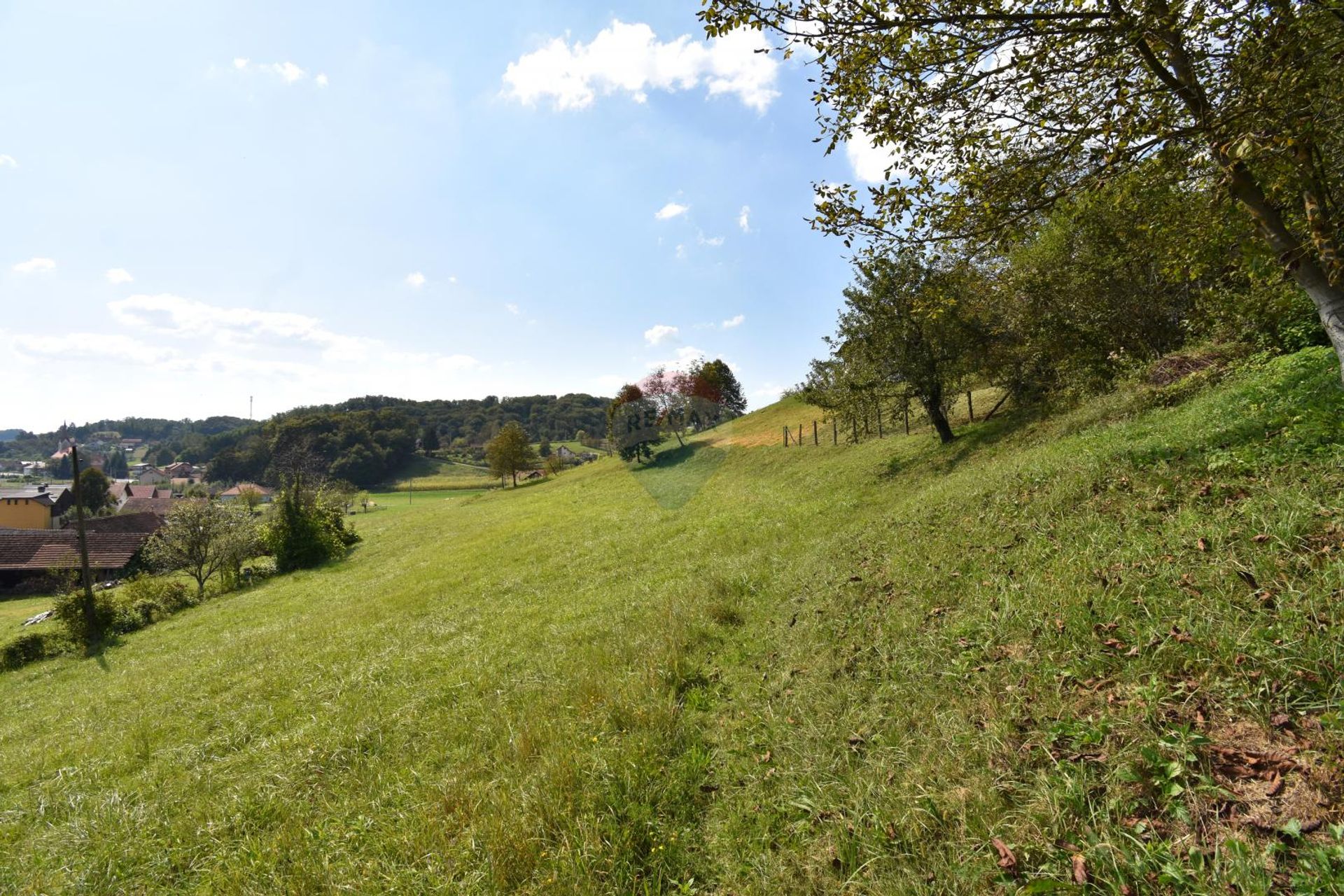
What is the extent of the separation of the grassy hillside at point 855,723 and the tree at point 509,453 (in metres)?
59.0

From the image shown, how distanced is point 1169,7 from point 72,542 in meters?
75.4

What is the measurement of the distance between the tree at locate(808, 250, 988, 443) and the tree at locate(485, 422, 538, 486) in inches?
2267

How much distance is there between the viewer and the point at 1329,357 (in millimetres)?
9148

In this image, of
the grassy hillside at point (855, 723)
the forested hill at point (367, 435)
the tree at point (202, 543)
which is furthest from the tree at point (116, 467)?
the grassy hillside at point (855, 723)

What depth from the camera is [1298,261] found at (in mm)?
6043

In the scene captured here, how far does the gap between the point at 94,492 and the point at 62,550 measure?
56.5m

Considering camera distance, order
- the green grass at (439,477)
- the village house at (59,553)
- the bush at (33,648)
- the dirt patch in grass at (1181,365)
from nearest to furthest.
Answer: the dirt patch in grass at (1181,365) → the bush at (33,648) → the village house at (59,553) → the green grass at (439,477)

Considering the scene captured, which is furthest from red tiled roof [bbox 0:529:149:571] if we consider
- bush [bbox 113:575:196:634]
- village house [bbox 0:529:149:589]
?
bush [bbox 113:575:196:634]

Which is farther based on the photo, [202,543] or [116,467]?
[116,467]

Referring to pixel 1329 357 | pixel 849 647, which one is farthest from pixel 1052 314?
pixel 849 647

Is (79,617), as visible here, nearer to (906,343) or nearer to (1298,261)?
(906,343)

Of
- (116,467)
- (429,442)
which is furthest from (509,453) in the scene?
(116,467)

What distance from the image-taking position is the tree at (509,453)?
70688 millimetres

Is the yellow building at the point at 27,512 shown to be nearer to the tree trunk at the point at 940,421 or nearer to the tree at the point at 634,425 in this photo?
the tree at the point at 634,425
